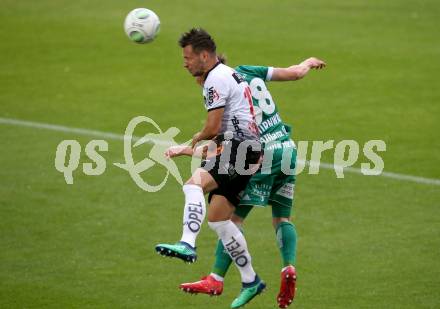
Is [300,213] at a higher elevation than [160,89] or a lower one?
lower

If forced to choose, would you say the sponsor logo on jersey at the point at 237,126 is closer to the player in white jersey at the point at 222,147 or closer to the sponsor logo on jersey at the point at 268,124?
the player in white jersey at the point at 222,147

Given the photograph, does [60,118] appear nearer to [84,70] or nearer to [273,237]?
[84,70]

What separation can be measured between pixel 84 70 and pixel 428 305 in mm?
12960

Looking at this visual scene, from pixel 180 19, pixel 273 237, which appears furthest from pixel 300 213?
pixel 180 19

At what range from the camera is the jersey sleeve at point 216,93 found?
34.6 feet

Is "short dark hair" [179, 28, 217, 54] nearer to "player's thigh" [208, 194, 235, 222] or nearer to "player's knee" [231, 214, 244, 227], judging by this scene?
"player's thigh" [208, 194, 235, 222]

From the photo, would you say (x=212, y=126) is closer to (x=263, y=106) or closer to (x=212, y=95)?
(x=212, y=95)

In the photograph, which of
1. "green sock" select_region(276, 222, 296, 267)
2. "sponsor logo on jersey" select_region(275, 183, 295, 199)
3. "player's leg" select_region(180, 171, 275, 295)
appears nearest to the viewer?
"player's leg" select_region(180, 171, 275, 295)

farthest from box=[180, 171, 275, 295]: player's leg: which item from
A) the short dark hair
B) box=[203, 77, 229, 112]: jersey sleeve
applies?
the short dark hair

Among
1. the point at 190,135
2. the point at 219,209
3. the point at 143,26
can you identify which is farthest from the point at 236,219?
the point at 190,135

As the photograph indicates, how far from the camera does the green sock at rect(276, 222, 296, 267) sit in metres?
11.4

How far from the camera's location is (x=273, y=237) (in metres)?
15.1

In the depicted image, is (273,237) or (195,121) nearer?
(273,237)

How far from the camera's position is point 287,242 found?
1146 centimetres
